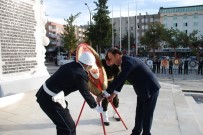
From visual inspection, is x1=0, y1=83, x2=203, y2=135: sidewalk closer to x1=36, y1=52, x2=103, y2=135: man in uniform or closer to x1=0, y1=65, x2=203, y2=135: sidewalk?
x1=0, y1=65, x2=203, y2=135: sidewalk

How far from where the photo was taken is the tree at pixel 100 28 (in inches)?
1415

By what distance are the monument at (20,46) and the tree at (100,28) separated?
27248 millimetres

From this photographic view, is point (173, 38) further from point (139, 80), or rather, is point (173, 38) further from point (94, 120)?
point (139, 80)

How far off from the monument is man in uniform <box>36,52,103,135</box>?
3.04 m

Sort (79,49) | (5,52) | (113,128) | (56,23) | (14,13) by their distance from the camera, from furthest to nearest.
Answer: (56,23), (14,13), (5,52), (113,128), (79,49)

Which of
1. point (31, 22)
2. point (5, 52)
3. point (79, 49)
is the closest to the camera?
point (79, 49)

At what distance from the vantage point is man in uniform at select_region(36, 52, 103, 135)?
3.76m

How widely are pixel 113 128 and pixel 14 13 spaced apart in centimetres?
411

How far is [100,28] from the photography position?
118 feet

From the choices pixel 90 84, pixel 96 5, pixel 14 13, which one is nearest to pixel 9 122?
pixel 90 84

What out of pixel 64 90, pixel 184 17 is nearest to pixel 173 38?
pixel 184 17

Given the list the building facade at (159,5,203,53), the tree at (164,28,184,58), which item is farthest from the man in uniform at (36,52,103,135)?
the building facade at (159,5,203,53)

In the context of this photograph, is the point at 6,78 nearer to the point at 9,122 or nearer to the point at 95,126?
the point at 9,122

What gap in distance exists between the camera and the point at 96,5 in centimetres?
3706
